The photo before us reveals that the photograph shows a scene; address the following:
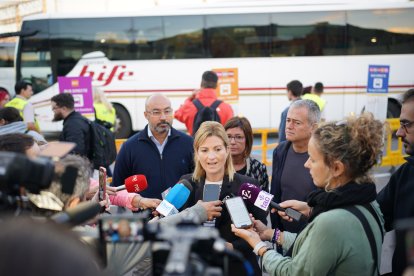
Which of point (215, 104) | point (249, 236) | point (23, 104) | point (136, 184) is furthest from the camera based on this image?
point (23, 104)

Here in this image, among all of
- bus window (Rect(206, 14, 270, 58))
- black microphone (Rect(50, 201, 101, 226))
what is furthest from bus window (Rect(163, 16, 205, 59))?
black microphone (Rect(50, 201, 101, 226))

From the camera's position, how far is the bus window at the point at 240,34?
13383 millimetres

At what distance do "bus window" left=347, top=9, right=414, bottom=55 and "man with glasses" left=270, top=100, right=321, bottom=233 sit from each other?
10385 mm

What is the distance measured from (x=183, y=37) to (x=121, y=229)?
12.7 meters

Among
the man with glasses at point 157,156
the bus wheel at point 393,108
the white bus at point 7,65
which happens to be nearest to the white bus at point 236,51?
the bus wheel at point 393,108

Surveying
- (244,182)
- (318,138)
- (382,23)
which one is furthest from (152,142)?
(382,23)

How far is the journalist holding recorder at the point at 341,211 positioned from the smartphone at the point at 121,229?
1059 mm

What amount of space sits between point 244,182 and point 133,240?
1897mm

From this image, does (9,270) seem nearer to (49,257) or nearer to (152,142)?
(49,257)

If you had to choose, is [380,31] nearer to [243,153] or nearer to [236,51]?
[236,51]

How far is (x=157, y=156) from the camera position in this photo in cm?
416

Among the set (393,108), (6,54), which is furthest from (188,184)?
(6,54)

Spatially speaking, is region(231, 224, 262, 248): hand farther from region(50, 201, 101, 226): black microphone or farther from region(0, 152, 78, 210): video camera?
region(0, 152, 78, 210): video camera

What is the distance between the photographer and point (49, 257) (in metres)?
0.82
